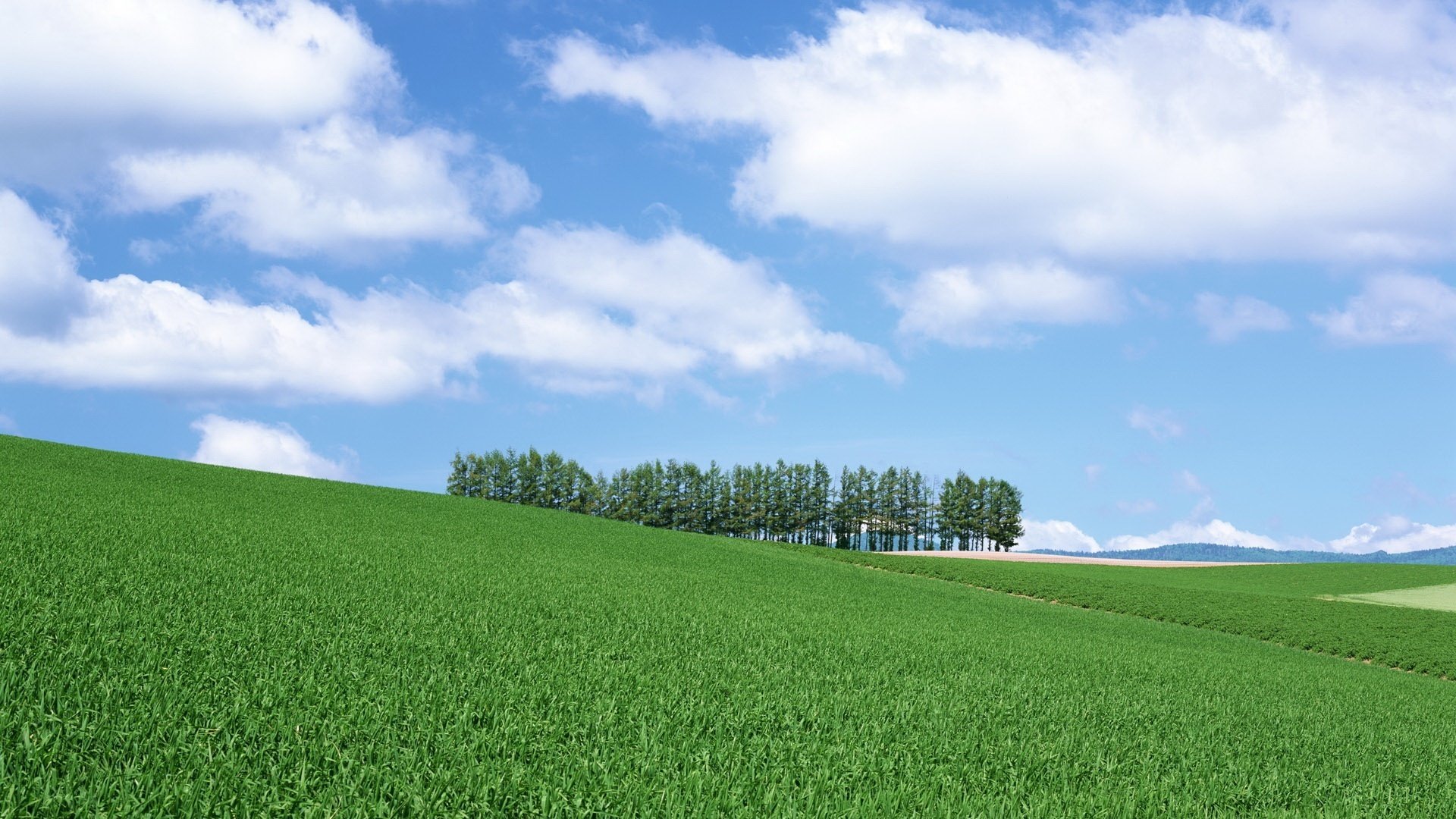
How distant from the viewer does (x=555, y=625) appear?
35.3 feet

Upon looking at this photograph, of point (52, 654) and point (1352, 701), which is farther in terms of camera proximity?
point (1352, 701)

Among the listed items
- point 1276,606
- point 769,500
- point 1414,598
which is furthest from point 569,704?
point 769,500

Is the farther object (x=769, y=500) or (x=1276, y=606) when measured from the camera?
(x=769, y=500)

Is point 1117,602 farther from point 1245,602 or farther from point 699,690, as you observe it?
point 699,690

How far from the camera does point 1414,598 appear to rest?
163 ft

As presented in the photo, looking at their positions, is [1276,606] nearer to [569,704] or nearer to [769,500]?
[569,704]

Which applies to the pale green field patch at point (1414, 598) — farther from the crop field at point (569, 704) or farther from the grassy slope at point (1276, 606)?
the crop field at point (569, 704)

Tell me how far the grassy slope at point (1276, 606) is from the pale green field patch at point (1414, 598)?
1.04 m

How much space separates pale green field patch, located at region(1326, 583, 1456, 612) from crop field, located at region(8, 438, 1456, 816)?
37196mm

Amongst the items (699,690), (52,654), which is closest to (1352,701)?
(699,690)

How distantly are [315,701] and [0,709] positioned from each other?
1.77 meters

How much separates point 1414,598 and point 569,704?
61.1m

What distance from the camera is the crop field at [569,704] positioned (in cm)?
484

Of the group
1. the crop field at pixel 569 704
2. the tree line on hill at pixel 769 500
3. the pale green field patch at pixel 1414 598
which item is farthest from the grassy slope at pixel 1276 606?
the tree line on hill at pixel 769 500
